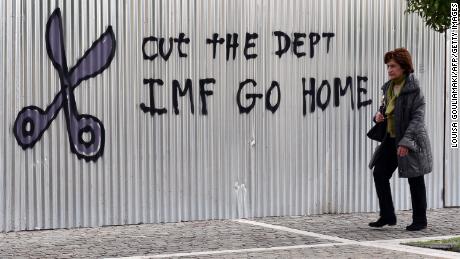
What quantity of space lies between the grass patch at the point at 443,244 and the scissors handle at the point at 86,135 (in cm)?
324

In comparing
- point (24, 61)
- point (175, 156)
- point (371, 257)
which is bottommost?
point (371, 257)

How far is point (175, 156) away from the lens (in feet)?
34.9

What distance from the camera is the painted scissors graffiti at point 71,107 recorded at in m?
9.88

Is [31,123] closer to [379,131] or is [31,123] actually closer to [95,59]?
[95,59]

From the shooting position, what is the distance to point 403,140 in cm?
999

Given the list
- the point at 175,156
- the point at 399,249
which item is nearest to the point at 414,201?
the point at 399,249

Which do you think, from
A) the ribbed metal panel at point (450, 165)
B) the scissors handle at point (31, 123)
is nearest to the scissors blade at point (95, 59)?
the scissors handle at point (31, 123)

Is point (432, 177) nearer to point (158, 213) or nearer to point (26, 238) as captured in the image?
point (158, 213)

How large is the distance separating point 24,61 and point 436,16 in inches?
164

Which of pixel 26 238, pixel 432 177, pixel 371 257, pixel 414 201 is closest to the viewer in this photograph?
pixel 371 257

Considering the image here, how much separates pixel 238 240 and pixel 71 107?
2154 millimetres

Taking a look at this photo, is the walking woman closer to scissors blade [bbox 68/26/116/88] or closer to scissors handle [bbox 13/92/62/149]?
scissors blade [bbox 68/26/116/88]

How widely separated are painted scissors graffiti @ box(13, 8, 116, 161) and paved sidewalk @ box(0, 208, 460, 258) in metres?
0.87

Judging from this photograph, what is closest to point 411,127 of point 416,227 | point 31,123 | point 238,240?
point 416,227
